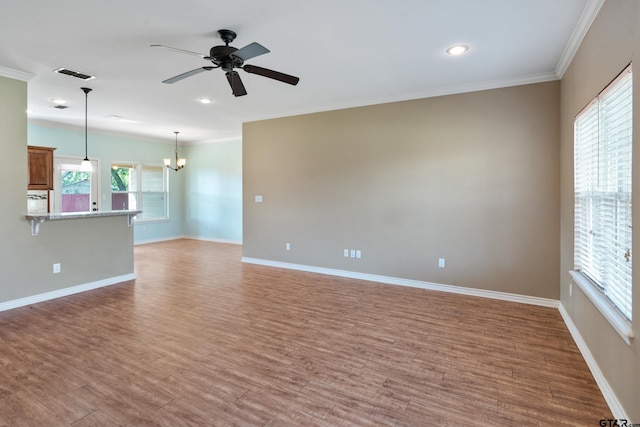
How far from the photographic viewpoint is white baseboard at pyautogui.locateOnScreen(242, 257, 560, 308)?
12.8ft

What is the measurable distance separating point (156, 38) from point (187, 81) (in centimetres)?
111

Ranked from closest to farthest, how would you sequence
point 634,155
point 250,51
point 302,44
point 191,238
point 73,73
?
point 634,155, point 250,51, point 302,44, point 73,73, point 191,238

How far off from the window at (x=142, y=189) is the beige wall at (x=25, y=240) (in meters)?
3.67

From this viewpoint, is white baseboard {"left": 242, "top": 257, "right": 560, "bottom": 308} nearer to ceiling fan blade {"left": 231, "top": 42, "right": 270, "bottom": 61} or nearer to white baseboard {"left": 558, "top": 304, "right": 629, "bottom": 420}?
white baseboard {"left": 558, "top": 304, "right": 629, "bottom": 420}

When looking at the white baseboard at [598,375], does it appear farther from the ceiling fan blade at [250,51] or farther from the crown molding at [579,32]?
the ceiling fan blade at [250,51]

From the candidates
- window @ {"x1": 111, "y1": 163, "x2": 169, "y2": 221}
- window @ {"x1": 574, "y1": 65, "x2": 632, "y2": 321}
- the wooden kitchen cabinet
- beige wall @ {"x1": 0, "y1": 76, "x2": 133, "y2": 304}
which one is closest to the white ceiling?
beige wall @ {"x1": 0, "y1": 76, "x2": 133, "y2": 304}

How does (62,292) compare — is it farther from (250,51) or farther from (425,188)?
(425,188)

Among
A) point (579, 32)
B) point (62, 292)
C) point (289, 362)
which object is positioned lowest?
point (289, 362)

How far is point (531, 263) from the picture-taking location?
3.92 meters

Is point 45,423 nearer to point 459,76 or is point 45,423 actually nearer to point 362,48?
point 362,48

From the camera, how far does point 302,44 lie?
3049 millimetres

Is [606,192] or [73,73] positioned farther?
[73,73]

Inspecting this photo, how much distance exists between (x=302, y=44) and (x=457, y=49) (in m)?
1.51

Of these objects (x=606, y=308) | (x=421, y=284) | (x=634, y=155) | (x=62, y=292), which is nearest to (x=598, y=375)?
(x=606, y=308)
